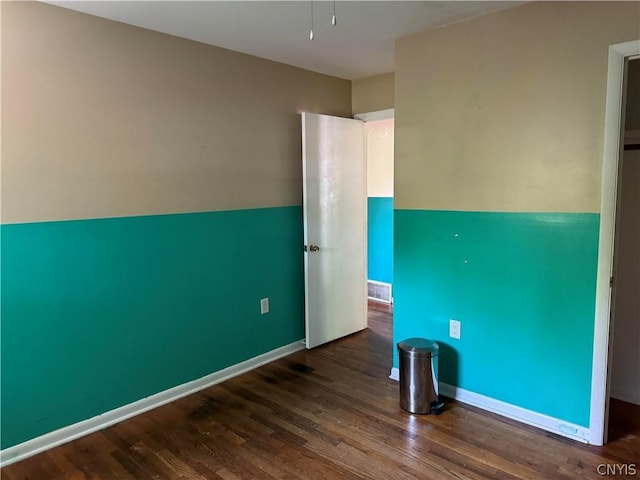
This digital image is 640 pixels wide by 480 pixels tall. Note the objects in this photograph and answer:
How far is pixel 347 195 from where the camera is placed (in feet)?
12.8

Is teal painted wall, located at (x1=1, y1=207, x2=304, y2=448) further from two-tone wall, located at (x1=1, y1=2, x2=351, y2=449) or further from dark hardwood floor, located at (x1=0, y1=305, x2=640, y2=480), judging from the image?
dark hardwood floor, located at (x1=0, y1=305, x2=640, y2=480)

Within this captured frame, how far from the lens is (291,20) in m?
2.53

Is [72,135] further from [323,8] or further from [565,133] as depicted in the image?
[565,133]

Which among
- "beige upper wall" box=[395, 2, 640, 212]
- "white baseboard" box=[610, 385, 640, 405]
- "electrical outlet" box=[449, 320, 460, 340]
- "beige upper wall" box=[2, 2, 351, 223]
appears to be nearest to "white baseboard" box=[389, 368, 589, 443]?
"electrical outlet" box=[449, 320, 460, 340]

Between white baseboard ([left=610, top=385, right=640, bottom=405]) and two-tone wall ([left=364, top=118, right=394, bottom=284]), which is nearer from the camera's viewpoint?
white baseboard ([left=610, top=385, right=640, bottom=405])

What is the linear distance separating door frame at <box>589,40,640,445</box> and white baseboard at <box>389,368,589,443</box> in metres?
0.08

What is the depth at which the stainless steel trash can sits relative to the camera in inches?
104

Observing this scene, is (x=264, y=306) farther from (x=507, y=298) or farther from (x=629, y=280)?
(x=629, y=280)

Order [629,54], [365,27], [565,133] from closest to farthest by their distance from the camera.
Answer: [629,54] → [565,133] → [365,27]

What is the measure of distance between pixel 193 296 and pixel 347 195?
1651 mm

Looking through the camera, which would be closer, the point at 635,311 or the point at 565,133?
the point at 565,133

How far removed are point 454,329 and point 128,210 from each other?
2.20m

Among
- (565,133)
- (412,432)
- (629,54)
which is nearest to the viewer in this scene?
(629,54)

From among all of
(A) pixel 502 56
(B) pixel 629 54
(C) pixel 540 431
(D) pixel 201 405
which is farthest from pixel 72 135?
(C) pixel 540 431
